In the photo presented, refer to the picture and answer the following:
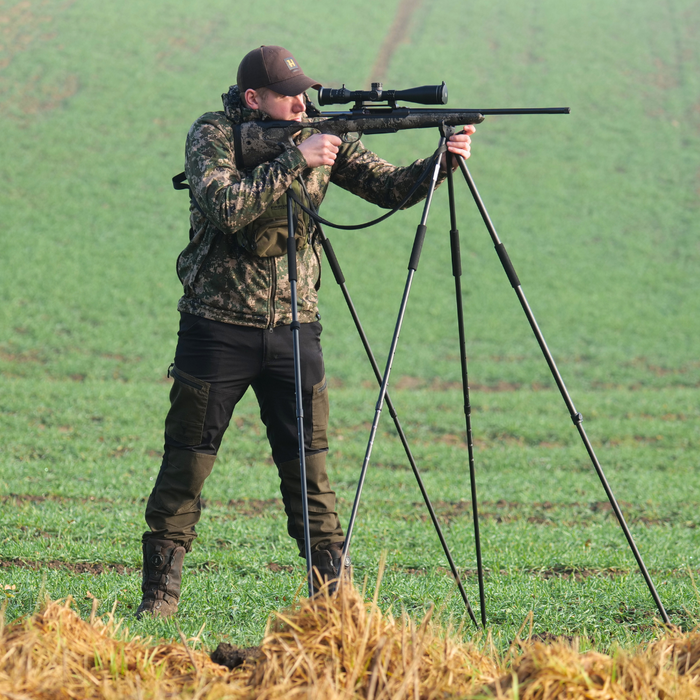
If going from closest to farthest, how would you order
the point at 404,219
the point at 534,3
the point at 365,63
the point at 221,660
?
the point at 221,660 < the point at 404,219 < the point at 365,63 < the point at 534,3

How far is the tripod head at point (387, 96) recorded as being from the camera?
4.09 m

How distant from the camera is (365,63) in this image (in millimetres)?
31562

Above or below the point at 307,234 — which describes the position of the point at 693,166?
above

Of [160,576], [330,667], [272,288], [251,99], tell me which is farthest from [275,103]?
[330,667]

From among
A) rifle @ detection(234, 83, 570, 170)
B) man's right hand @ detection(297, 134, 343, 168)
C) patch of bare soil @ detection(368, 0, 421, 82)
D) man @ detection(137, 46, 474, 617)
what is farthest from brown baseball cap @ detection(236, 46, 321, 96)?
patch of bare soil @ detection(368, 0, 421, 82)

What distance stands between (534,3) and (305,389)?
40.8 m

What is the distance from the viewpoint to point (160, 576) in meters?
4.44

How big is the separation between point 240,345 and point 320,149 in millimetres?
1147

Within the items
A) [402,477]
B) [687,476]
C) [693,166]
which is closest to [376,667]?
[402,477]

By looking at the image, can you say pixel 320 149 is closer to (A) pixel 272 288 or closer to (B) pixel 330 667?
(A) pixel 272 288

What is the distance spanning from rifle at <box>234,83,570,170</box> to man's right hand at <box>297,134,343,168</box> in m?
0.23

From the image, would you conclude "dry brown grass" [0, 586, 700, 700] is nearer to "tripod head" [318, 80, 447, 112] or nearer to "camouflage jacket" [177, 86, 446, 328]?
"camouflage jacket" [177, 86, 446, 328]

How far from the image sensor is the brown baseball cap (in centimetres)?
429

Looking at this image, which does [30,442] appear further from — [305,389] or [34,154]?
[34,154]
